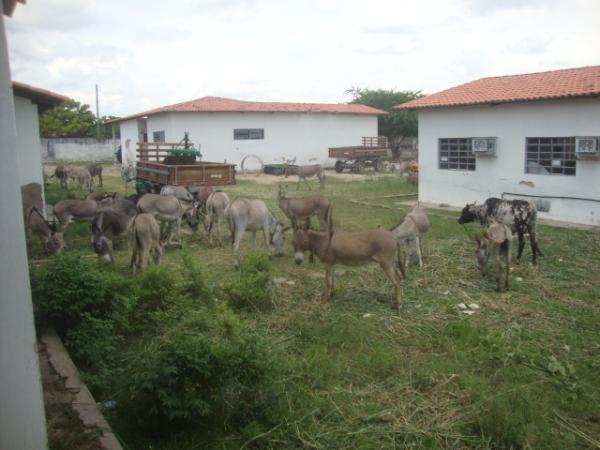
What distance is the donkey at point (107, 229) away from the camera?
10.7 m

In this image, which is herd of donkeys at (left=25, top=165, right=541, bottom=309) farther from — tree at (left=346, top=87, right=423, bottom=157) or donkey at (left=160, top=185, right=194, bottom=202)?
tree at (left=346, top=87, right=423, bottom=157)

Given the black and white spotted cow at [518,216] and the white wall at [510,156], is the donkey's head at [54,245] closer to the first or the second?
the black and white spotted cow at [518,216]

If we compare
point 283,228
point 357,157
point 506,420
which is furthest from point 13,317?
point 357,157

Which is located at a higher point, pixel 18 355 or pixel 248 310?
pixel 18 355

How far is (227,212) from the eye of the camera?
11.4m

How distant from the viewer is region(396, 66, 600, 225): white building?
48.2ft

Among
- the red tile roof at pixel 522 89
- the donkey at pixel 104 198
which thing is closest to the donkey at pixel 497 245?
the red tile roof at pixel 522 89

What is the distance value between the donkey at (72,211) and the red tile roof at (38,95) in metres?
2.63

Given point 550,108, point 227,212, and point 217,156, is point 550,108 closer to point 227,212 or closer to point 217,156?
point 227,212

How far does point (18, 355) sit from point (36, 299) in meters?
3.28

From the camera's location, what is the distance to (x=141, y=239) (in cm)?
961

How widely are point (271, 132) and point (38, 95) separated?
76.4ft

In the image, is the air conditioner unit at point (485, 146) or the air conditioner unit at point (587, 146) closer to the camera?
the air conditioner unit at point (587, 146)

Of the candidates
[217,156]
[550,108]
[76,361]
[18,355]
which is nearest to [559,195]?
[550,108]
